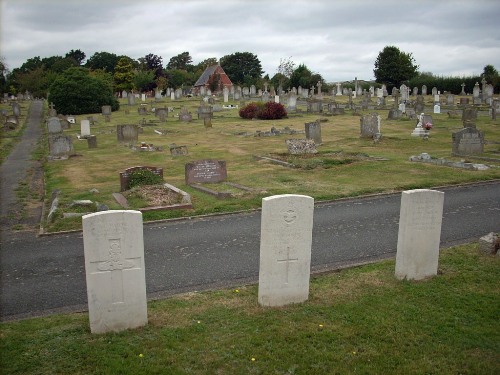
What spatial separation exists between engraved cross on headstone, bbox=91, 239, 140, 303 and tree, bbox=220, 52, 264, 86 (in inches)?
Result: 3946

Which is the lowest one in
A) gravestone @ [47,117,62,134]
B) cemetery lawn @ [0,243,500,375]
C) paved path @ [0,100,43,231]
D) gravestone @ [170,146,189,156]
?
paved path @ [0,100,43,231]

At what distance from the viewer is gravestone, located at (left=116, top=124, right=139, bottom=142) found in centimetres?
2667

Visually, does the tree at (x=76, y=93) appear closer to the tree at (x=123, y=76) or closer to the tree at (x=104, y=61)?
the tree at (x=123, y=76)

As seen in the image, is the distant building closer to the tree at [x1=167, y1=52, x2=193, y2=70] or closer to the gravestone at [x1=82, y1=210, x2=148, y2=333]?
the tree at [x1=167, y1=52, x2=193, y2=70]

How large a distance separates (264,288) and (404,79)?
7980 cm

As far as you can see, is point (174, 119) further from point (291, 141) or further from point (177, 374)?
point (177, 374)

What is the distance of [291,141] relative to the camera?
68.6ft

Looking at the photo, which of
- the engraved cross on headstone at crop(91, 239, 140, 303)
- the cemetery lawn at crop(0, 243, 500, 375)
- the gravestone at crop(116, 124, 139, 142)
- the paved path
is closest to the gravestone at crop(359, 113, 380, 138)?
the gravestone at crop(116, 124, 139, 142)

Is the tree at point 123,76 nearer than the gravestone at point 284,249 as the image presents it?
No

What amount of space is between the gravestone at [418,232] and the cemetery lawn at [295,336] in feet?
0.87

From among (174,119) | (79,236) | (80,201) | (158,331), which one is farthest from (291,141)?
(174,119)

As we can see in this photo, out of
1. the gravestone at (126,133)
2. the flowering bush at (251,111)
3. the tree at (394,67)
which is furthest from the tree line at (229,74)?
the gravestone at (126,133)

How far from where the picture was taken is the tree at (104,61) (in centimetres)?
9988

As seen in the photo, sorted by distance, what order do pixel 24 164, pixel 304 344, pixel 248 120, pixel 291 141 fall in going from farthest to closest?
pixel 248 120 → pixel 24 164 → pixel 291 141 → pixel 304 344
